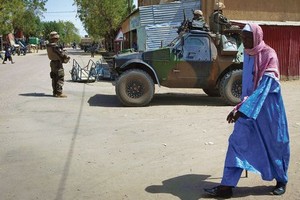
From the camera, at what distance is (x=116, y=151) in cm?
582

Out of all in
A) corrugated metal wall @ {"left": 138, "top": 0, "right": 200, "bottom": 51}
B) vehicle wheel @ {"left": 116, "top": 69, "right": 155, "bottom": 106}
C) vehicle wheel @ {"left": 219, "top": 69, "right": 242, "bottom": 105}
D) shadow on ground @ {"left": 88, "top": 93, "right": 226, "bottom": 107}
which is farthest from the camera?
corrugated metal wall @ {"left": 138, "top": 0, "right": 200, "bottom": 51}

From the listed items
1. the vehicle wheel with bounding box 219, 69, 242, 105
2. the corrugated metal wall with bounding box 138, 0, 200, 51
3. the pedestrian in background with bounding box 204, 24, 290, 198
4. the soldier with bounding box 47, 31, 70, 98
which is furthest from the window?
the corrugated metal wall with bounding box 138, 0, 200, 51

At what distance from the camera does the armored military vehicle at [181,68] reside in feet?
32.6

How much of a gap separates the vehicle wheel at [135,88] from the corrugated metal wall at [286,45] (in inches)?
315

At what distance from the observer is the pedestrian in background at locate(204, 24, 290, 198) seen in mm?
3891

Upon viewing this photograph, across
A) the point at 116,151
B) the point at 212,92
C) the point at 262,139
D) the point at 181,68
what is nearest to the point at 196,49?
the point at 181,68

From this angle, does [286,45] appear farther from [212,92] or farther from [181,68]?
[181,68]

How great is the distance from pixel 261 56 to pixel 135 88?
244 inches

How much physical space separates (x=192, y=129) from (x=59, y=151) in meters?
2.60

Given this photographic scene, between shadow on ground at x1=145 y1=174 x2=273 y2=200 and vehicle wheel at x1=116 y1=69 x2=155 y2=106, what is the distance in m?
5.34

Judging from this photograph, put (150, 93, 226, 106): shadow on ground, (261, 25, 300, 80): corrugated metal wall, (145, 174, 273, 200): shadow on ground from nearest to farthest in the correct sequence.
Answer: (145, 174, 273, 200): shadow on ground → (150, 93, 226, 106): shadow on ground → (261, 25, 300, 80): corrugated metal wall

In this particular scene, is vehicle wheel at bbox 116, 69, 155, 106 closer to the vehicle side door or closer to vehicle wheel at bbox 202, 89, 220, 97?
the vehicle side door

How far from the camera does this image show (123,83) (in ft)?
32.6

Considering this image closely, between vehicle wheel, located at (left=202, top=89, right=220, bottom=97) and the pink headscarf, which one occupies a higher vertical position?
the pink headscarf
